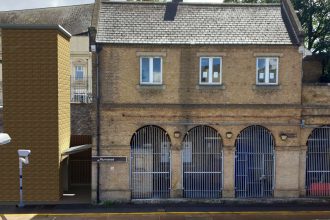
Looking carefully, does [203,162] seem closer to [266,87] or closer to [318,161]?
[266,87]

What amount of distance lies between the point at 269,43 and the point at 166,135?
6.46 meters

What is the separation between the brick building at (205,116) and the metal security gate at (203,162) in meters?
0.05

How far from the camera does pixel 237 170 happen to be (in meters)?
19.3

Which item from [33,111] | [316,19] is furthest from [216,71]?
[316,19]

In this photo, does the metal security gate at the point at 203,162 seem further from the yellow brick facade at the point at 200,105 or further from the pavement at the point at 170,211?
the pavement at the point at 170,211

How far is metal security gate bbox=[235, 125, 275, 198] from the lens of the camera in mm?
19359

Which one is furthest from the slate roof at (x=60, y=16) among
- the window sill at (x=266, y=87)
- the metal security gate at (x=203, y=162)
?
the window sill at (x=266, y=87)

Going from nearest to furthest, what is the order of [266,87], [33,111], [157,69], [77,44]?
1. [33,111]
2. [157,69]
3. [266,87]
4. [77,44]

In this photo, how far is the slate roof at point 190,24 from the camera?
1903 cm

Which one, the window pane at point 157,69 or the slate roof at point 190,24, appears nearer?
the window pane at point 157,69

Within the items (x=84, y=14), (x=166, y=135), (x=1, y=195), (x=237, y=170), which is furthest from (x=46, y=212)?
(x=84, y=14)

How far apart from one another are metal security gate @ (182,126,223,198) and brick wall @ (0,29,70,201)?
6.08m

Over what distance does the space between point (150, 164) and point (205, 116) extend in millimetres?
3450

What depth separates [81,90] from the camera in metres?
33.9
